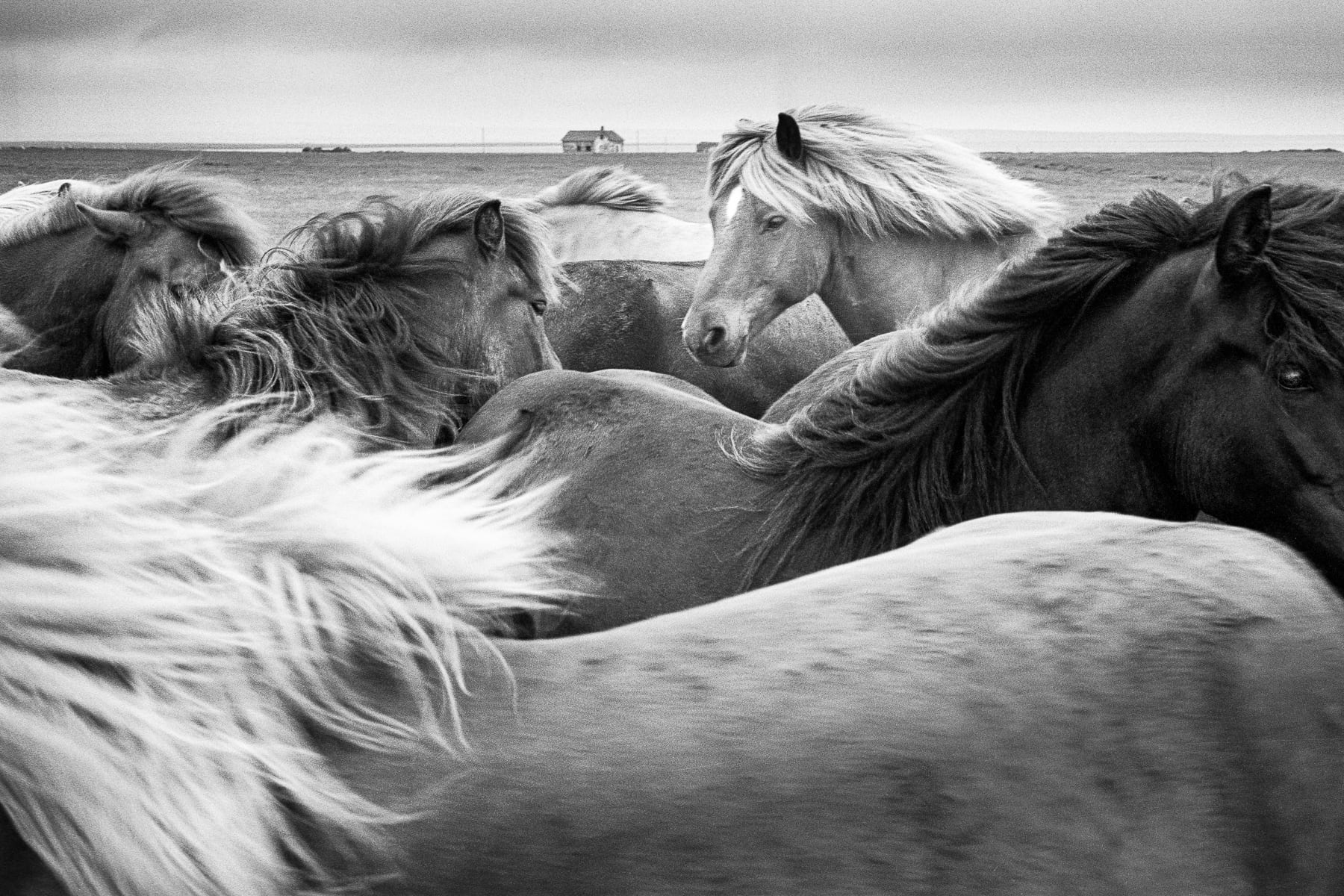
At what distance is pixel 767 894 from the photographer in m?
0.98

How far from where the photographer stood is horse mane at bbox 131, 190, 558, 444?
3.14 metres

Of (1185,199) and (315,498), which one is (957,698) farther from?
(1185,199)

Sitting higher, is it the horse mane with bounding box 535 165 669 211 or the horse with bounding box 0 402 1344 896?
the horse mane with bounding box 535 165 669 211

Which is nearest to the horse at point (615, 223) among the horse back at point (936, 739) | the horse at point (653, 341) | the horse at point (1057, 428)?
the horse at point (653, 341)

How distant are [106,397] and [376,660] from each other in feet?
6.42

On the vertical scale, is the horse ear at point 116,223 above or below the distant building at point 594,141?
below

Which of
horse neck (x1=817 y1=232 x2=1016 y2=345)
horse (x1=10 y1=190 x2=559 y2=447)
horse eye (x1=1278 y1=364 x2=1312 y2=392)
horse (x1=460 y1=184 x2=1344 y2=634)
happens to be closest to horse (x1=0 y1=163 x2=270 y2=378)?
horse (x1=10 y1=190 x2=559 y2=447)

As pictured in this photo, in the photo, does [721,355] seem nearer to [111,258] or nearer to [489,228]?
[489,228]

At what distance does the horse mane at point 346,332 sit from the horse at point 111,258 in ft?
4.27

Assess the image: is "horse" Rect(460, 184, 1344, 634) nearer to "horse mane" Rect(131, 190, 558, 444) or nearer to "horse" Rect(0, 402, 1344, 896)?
"horse mane" Rect(131, 190, 558, 444)

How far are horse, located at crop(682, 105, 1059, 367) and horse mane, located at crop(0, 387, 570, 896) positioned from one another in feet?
11.7

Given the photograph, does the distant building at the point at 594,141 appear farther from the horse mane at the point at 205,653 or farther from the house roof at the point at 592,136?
the horse mane at the point at 205,653

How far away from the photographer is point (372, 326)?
341 cm

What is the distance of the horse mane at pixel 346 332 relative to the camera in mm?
3141
